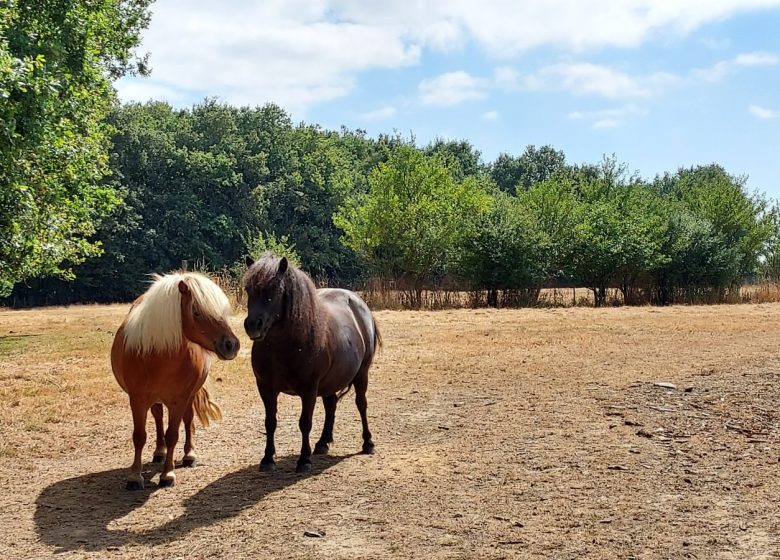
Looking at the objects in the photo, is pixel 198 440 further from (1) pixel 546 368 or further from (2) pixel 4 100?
(1) pixel 546 368

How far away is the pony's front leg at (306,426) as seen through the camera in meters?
5.66

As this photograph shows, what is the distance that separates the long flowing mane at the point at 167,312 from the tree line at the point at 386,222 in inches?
463

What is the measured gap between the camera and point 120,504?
16.7 ft

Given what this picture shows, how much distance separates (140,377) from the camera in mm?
5344

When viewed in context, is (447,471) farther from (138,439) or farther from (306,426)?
(138,439)

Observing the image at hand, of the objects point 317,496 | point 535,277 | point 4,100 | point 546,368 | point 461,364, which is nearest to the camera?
point 317,496

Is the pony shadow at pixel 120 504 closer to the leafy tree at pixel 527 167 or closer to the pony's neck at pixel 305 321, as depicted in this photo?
the pony's neck at pixel 305 321

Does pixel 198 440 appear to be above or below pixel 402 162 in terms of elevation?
below

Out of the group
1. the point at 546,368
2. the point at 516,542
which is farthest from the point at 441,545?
the point at 546,368

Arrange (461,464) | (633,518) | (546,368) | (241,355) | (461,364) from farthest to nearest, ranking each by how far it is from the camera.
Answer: (241,355) < (461,364) < (546,368) < (461,464) < (633,518)

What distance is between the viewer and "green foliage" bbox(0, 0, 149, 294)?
9.34 metres

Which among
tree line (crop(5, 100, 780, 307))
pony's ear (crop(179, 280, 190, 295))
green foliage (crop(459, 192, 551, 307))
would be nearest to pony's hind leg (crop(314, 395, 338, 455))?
pony's ear (crop(179, 280, 190, 295))

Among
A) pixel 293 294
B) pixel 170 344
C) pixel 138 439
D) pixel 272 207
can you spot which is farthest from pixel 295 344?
pixel 272 207

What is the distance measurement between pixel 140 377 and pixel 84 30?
35.6ft
